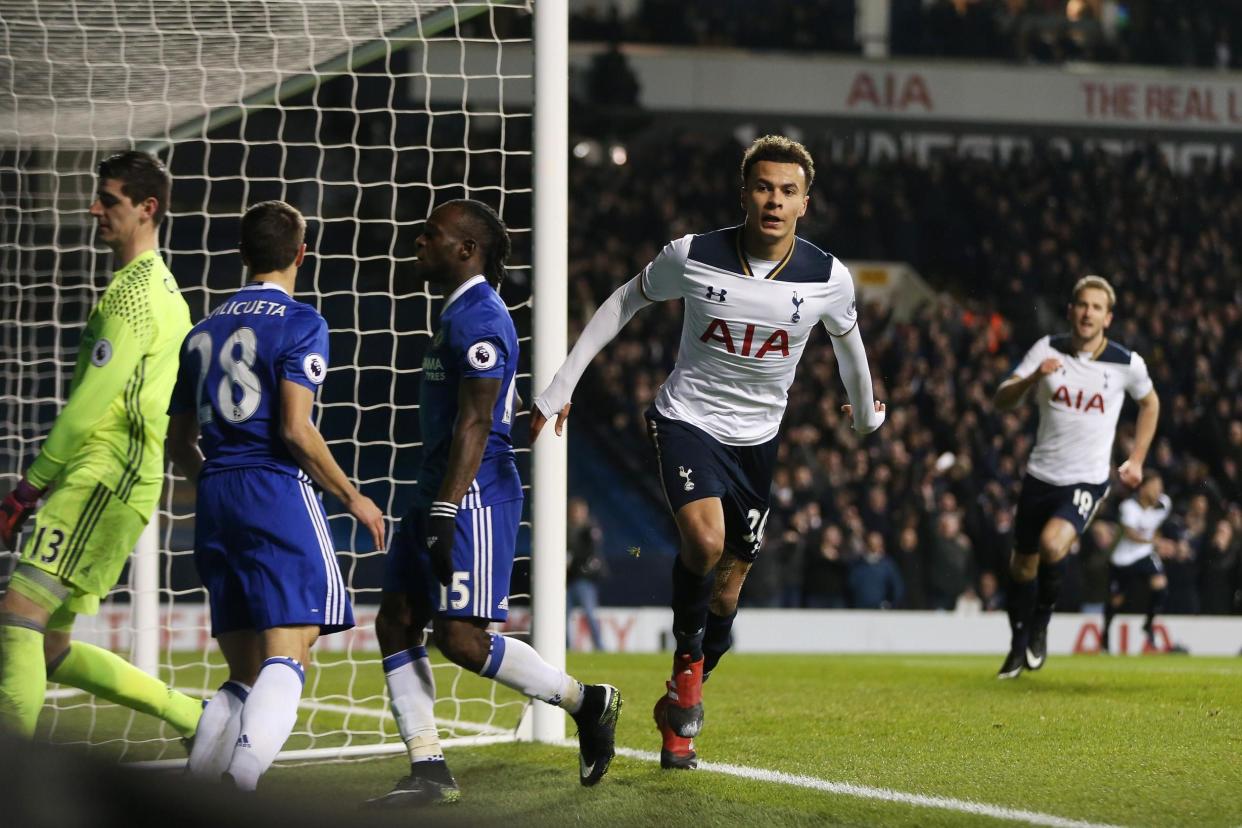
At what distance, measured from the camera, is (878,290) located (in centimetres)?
2669

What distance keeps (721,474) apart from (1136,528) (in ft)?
35.4

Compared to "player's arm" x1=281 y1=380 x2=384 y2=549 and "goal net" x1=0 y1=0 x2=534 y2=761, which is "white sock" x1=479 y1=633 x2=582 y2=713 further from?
"goal net" x1=0 y1=0 x2=534 y2=761

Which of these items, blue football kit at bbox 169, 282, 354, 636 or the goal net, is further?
the goal net

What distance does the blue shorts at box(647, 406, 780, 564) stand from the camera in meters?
5.33

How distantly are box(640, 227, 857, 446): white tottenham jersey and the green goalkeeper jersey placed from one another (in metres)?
1.68

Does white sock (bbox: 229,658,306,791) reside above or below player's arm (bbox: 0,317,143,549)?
below

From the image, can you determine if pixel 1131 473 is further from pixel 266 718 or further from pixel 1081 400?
pixel 266 718

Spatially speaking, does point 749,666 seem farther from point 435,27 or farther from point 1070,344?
point 435,27

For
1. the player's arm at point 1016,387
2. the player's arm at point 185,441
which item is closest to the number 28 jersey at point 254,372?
the player's arm at point 185,441

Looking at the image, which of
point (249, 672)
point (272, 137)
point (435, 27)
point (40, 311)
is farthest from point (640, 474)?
point (249, 672)

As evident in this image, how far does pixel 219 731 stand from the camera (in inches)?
175

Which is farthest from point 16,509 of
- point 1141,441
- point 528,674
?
point 1141,441

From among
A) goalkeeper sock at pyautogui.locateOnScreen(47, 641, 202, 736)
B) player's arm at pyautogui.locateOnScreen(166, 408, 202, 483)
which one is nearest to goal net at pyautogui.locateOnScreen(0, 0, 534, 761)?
goalkeeper sock at pyautogui.locateOnScreen(47, 641, 202, 736)

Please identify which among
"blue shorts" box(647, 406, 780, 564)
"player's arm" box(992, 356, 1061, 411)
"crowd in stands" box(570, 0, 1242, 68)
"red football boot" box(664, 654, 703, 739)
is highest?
"crowd in stands" box(570, 0, 1242, 68)
